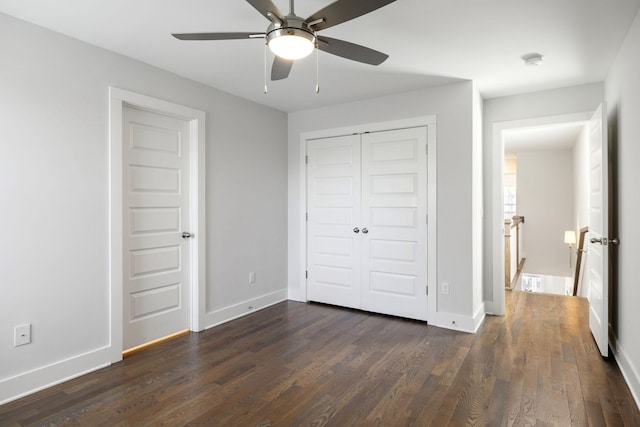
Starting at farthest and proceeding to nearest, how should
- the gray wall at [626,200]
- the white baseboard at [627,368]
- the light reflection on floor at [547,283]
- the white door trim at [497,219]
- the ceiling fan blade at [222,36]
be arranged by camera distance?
1. the light reflection on floor at [547,283]
2. the white door trim at [497,219]
3. the gray wall at [626,200]
4. the white baseboard at [627,368]
5. the ceiling fan blade at [222,36]

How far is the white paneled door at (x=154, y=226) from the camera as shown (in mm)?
3068

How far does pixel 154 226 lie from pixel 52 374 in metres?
1.29

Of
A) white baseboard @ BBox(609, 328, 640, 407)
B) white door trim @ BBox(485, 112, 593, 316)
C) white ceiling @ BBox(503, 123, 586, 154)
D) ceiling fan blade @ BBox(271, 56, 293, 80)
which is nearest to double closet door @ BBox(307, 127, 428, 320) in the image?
white door trim @ BBox(485, 112, 593, 316)

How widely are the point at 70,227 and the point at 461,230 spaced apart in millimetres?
3320

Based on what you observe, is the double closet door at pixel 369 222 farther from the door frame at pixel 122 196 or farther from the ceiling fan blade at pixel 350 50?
the ceiling fan blade at pixel 350 50

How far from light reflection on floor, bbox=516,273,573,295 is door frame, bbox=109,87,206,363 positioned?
7022mm

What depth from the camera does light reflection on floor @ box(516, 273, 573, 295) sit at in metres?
8.07

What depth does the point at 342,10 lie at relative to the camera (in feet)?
5.57

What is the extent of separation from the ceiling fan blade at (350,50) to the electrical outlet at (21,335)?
2.57m

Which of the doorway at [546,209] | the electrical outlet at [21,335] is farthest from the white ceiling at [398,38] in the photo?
the doorway at [546,209]

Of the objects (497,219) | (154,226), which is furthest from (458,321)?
(154,226)

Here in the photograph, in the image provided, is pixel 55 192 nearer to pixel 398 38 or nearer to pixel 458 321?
pixel 398 38

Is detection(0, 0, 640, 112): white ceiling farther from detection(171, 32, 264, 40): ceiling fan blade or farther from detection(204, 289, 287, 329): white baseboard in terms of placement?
detection(204, 289, 287, 329): white baseboard

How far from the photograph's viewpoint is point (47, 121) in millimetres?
2477
